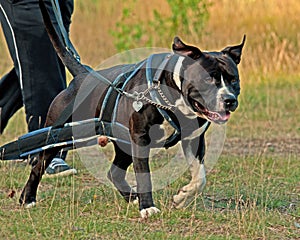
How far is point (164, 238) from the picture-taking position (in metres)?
4.56

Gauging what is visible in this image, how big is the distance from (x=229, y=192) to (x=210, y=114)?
46.2 inches

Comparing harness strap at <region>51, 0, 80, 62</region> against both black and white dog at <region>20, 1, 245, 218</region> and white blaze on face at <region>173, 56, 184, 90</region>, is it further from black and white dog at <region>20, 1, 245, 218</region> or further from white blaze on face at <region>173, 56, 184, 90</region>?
white blaze on face at <region>173, 56, 184, 90</region>

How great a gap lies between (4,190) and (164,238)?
169cm

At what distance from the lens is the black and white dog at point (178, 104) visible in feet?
15.3

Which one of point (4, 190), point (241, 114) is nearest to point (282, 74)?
point (241, 114)

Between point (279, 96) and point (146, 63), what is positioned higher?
point (146, 63)

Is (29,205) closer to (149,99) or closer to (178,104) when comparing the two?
(149,99)

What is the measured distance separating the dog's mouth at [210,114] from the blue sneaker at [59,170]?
1841 mm

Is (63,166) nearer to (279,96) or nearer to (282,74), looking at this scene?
(279,96)

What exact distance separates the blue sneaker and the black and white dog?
3.14ft

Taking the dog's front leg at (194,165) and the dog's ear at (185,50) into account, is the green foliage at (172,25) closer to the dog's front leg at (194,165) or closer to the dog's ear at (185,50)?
the dog's front leg at (194,165)

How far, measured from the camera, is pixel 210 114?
4691mm

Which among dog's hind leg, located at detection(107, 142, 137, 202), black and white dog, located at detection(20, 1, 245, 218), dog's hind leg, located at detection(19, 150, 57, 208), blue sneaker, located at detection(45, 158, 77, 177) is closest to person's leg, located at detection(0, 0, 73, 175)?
blue sneaker, located at detection(45, 158, 77, 177)

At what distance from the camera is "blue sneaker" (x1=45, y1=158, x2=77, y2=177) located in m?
6.34
